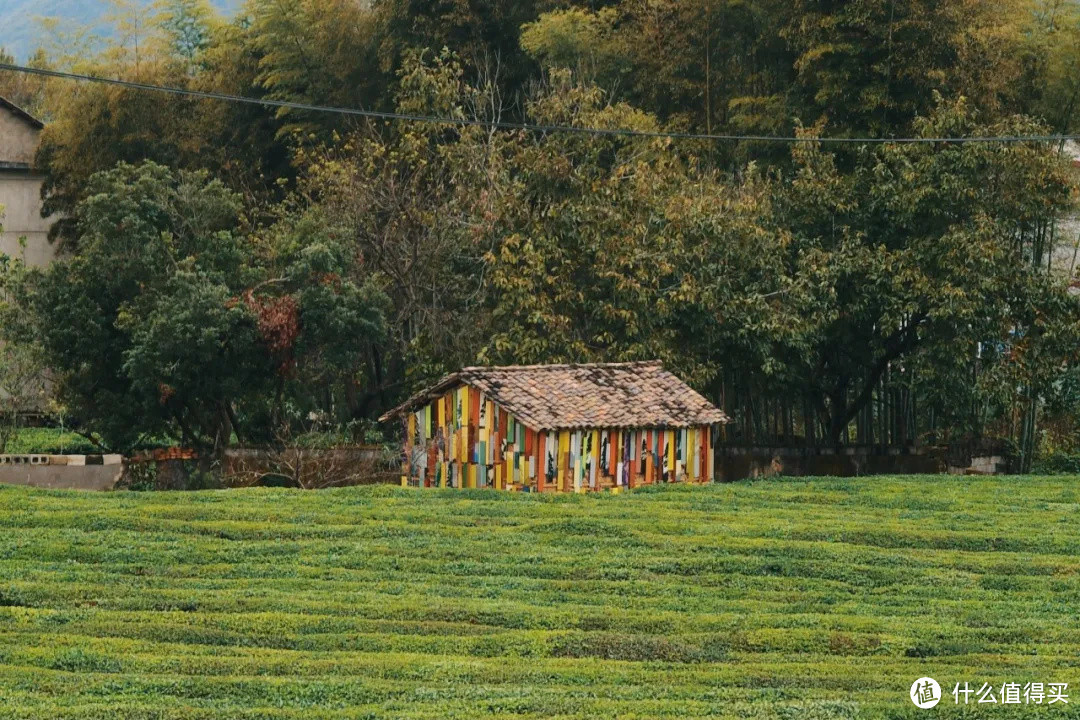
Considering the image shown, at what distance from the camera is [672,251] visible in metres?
33.9

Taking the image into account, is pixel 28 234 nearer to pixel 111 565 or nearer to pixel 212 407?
pixel 212 407

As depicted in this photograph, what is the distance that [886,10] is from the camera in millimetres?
35562

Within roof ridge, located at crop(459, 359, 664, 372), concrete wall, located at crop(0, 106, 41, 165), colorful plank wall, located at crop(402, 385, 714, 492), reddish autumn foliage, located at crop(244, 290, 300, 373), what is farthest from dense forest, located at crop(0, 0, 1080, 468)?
concrete wall, located at crop(0, 106, 41, 165)

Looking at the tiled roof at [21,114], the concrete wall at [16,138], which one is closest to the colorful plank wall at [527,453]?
the tiled roof at [21,114]

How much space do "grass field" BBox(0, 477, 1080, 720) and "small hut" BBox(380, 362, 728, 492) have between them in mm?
1424

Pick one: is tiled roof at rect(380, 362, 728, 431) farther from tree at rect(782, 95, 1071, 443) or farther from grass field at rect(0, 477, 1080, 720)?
tree at rect(782, 95, 1071, 443)

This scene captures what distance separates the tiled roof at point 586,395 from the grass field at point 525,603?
1640 millimetres

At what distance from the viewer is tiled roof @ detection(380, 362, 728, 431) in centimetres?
2838

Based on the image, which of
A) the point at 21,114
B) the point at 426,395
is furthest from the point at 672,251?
the point at 21,114

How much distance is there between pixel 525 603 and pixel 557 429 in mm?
9176

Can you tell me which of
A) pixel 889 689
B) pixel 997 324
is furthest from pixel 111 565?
pixel 997 324

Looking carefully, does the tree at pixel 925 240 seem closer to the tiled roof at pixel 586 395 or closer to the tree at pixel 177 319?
the tiled roof at pixel 586 395

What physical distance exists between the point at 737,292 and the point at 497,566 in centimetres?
1439

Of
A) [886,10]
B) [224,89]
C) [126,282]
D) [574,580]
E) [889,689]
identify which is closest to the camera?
[889,689]
